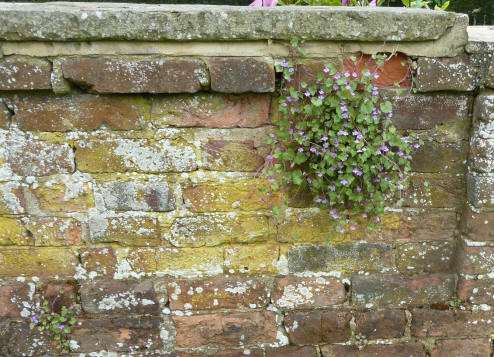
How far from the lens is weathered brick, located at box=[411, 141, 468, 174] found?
6.06 ft

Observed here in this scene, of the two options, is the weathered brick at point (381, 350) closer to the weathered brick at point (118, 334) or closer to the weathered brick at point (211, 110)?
the weathered brick at point (118, 334)

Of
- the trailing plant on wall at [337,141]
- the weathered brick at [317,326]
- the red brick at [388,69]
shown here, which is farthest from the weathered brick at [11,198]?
the red brick at [388,69]

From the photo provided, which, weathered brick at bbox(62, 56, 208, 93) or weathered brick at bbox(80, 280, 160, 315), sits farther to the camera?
weathered brick at bbox(80, 280, 160, 315)

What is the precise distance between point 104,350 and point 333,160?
1.58 meters

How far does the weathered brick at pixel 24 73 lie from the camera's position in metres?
1.62

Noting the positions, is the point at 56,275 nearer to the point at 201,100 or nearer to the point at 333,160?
the point at 201,100

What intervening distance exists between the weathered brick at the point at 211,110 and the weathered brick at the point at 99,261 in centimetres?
72

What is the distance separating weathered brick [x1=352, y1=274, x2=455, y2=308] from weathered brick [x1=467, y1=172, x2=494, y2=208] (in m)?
0.45

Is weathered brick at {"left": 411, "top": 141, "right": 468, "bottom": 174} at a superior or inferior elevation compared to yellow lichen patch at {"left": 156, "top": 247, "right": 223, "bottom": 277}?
superior

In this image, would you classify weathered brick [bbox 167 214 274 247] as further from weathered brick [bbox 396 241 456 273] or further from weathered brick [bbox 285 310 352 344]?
weathered brick [bbox 396 241 456 273]

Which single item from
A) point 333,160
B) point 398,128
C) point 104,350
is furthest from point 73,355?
point 398,128

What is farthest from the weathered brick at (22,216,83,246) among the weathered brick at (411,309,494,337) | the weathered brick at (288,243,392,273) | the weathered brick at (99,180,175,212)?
the weathered brick at (411,309,494,337)

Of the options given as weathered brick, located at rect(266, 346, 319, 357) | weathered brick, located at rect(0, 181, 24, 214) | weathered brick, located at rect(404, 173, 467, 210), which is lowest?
weathered brick, located at rect(266, 346, 319, 357)

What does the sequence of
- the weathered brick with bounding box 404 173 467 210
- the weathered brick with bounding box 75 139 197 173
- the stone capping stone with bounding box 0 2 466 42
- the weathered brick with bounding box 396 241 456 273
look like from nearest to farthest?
the stone capping stone with bounding box 0 2 466 42
the weathered brick with bounding box 75 139 197 173
the weathered brick with bounding box 404 173 467 210
the weathered brick with bounding box 396 241 456 273
